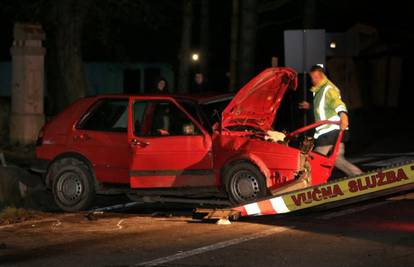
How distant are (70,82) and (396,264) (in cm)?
1430

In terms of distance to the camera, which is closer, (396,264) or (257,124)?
(396,264)

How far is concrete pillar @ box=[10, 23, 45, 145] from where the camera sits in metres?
20.2

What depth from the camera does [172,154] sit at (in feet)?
40.6

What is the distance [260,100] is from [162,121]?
55.0 inches

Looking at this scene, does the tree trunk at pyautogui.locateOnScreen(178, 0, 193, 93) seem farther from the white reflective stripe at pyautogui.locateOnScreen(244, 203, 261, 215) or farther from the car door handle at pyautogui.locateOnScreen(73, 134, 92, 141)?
the white reflective stripe at pyautogui.locateOnScreen(244, 203, 261, 215)

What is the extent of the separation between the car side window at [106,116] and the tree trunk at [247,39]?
31.0ft

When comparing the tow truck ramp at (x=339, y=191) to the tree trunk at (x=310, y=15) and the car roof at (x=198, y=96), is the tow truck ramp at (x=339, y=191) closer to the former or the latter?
the car roof at (x=198, y=96)

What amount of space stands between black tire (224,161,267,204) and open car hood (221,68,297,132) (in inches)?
23.1

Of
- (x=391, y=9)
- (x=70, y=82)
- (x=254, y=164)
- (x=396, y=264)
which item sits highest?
(x=391, y=9)

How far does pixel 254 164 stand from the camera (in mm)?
12023

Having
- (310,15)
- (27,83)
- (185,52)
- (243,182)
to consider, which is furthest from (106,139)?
(185,52)

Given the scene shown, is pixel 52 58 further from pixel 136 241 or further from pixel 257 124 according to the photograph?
pixel 136 241

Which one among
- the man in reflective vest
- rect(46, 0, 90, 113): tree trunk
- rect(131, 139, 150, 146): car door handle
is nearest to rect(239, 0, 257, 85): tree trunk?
rect(46, 0, 90, 113): tree trunk

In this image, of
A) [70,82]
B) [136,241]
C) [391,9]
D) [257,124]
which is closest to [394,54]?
[391,9]
